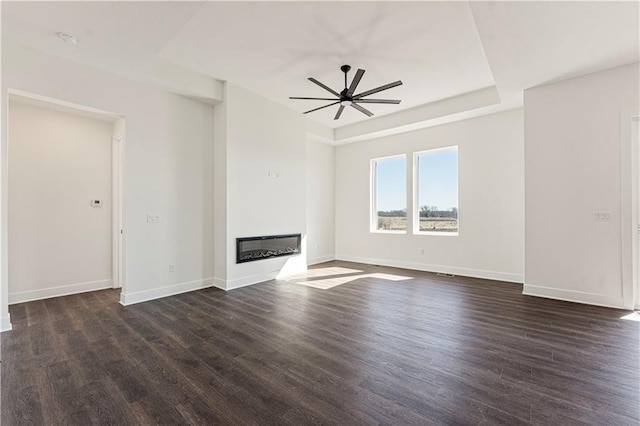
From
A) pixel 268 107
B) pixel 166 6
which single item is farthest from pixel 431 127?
pixel 166 6

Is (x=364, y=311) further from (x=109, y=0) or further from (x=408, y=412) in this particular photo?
(x=109, y=0)

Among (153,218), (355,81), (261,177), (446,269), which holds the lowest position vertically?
(446,269)

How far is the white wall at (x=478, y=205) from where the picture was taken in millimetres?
5039

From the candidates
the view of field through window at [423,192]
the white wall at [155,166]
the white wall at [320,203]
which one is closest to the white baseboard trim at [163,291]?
the white wall at [155,166]

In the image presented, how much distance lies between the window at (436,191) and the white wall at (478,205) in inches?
6.7

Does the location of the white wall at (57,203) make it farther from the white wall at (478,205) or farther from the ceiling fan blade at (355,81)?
the white wall at (478,205)

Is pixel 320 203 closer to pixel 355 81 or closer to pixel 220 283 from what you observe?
pixel 220 283

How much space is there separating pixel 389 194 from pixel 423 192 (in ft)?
2.77

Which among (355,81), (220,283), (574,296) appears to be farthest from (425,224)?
(220,283)

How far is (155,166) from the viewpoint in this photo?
421cm

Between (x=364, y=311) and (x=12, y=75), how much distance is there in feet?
15.7

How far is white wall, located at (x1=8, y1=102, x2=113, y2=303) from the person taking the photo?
389cm

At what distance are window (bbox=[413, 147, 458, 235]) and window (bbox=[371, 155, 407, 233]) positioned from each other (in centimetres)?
31

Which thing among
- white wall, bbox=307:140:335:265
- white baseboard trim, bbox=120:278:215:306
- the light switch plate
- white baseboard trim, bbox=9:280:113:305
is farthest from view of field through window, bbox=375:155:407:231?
white baseboard trim, bbox=9:280:113:305
